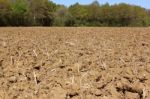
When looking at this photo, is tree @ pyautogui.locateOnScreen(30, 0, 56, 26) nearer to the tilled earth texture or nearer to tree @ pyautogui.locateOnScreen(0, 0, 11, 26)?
tree @ pyautogui.locateOnScreen(0, 0, 11, 26)

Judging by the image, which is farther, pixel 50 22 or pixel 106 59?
pixel 50 22

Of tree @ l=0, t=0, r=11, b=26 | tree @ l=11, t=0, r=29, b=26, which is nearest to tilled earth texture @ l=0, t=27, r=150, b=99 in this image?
tree @ l=0, t=0, r=11, b=26

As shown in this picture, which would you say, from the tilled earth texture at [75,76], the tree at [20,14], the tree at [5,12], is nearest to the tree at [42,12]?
the tree at [20,14]

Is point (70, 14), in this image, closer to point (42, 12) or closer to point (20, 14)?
point (42, 12)

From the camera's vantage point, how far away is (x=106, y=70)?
5984 millimetres

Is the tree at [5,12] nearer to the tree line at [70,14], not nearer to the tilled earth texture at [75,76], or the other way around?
the tree line at [70,14]

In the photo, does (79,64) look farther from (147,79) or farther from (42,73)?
(147,79)

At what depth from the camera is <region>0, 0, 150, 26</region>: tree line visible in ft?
160

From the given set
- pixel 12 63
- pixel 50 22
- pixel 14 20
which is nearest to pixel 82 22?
pixel 50 22

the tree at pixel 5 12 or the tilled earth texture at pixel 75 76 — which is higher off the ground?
the tilled earth texture at pixel 75 76

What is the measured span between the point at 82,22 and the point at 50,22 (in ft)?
12.3

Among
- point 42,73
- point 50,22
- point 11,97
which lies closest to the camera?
point 11,97

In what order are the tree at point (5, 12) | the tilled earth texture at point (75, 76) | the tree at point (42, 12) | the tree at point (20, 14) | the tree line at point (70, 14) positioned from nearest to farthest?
the tilled earth texture at point (75, 76)
the tree at point (5, 12)
the tree at point (20, 14)
the tree line at point (70, 14)
the tree at point (42, 12)

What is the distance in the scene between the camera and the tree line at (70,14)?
4878cm
